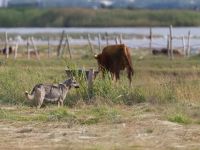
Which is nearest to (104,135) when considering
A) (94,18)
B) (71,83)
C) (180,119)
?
(180,119)

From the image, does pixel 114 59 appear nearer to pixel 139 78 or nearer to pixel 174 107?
pixel 139 78

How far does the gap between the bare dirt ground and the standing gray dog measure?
1964 millimetres

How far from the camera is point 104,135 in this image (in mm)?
15000

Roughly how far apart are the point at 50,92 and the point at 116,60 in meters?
5.45

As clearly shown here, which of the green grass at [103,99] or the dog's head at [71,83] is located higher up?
the dog's head at [71,83]

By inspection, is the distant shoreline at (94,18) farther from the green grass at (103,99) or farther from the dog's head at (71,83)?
the dog's head at (71,83)

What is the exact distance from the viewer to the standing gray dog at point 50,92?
A: 1859cm

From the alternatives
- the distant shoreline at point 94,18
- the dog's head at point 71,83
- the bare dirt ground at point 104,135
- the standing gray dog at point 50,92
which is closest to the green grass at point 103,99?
the standing gray dog at point 50,92

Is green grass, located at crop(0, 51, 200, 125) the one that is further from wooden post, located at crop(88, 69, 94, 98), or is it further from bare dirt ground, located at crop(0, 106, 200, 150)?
bare dirt ground, located at crop(0, 106, 200, 150)

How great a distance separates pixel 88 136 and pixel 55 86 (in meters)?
4.10

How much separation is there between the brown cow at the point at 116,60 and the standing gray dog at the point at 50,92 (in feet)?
13.8

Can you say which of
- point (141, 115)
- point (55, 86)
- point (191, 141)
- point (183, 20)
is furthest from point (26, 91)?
point (183, 20)

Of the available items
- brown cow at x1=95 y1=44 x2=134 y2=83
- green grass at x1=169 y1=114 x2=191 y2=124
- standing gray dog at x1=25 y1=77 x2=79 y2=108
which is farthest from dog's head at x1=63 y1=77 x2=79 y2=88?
brown cow at x1=95 y1=44 x2=134 y2=83

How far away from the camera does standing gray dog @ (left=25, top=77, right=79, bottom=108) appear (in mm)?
18594
